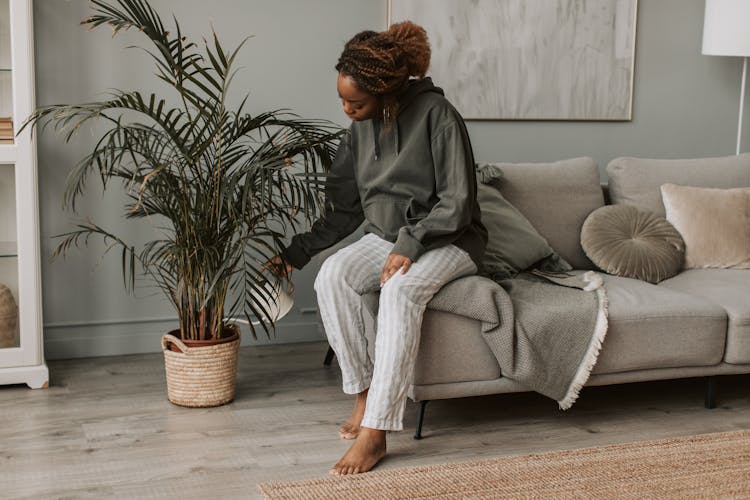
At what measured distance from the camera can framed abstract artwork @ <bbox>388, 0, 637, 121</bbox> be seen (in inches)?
142

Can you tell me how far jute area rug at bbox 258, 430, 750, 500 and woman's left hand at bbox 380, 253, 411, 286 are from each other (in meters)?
0.53

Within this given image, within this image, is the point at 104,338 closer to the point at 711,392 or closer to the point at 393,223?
Answer: the point at 393,223

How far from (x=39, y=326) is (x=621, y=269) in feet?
6.85

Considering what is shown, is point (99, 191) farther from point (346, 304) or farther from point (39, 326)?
point (346, 304)

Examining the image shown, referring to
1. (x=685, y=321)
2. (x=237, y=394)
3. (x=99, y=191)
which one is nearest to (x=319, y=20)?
(x=99, y=191)

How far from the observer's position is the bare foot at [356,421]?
2.53 meters

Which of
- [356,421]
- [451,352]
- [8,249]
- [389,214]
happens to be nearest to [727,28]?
[389,214]

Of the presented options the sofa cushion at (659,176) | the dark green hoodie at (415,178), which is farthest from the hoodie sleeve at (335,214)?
the sofa cushion at (659,176)

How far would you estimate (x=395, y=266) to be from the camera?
2.39 meters

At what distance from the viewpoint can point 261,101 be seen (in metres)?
3.43

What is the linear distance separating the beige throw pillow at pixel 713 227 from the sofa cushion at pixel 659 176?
0.39 ft

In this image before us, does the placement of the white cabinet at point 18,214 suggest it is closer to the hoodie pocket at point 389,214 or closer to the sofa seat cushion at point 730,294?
the hoodie pocket at point 389,214

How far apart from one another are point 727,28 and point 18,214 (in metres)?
3.00

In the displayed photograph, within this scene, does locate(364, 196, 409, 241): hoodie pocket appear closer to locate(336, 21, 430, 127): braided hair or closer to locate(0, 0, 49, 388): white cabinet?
locate(336, 21, 430, 127): braided hair
